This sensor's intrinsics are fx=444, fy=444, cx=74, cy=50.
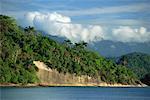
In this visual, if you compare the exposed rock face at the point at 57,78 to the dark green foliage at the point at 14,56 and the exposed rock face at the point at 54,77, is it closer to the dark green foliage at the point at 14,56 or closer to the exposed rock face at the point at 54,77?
the exposed rock face at the point at 54,77

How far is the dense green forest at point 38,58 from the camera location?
323ft

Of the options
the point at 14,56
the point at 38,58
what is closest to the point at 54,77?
the point at 38,58

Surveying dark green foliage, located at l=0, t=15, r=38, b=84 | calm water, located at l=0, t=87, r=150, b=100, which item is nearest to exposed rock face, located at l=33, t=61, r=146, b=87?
dark green foliage, located at l=0, t=15, r=38, b=84

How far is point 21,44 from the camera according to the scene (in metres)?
109

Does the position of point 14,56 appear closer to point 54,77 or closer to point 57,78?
point 54,77

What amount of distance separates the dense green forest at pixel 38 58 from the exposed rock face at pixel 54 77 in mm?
1175

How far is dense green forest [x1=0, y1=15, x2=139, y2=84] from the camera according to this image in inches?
3875

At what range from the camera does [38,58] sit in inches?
4240

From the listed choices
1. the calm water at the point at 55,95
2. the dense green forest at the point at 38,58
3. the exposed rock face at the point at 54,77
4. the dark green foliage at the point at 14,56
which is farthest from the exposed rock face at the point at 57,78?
the calm water at the point at 55,95

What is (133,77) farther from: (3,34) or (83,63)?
(3,34)

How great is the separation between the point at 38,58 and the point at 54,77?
605 centimetres

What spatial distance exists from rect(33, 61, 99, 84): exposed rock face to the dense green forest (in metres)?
1.18

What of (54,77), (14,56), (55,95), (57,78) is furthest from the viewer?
(57,78)

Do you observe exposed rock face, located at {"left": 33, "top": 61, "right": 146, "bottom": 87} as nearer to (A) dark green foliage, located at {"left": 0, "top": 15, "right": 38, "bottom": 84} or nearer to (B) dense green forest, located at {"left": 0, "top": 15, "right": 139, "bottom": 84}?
(B) dense green forest, located at {"left": 0, "top": 15, "right": 139, "bottom": 84}
